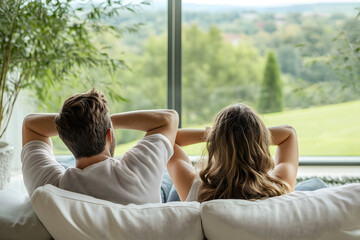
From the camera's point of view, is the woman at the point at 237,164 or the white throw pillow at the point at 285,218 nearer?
the white throw pillow at the point at 285,218

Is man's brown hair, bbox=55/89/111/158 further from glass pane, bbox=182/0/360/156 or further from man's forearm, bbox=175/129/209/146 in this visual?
glass pane, bbox=182/0/360/156

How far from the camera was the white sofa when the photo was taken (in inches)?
50.9

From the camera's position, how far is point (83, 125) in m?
1.54

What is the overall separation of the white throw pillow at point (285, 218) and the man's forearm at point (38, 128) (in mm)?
758

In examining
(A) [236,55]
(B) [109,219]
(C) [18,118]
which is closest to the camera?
(B) [109,219]

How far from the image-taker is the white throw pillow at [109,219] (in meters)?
1.29

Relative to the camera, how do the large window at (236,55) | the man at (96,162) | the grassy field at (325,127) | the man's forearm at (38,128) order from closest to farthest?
the man at (96,162) → the man's forearm at (38,128) → the large window at (236,55) → the grassy field at (325,127)

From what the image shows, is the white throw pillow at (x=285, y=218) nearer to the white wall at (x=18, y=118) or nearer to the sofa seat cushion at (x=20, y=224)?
the sofa seat cushion at (x=20, y=224)

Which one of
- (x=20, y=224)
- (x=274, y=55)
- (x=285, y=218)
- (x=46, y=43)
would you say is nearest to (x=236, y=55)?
(x=274, y=55)

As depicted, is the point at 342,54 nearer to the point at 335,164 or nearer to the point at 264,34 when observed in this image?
the point at 264,34

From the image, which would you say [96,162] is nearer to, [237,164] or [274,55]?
[237,164]

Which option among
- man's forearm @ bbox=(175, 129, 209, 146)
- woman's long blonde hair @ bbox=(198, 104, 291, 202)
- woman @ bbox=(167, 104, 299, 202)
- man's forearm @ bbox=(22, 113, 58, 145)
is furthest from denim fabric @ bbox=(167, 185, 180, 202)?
man's forearm @ bbox=(22, 113, 58, 145)

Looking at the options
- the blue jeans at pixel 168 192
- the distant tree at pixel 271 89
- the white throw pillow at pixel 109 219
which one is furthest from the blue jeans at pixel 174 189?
the distant tree at pixel 271 89

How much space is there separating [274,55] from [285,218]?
205 cm
